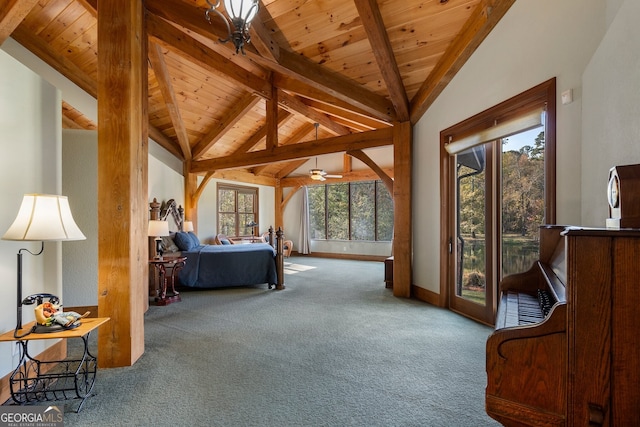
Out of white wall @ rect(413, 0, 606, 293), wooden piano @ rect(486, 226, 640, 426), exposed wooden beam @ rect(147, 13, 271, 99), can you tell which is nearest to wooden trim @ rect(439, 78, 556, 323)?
white wall @ rect(413, 0, 606, 293)

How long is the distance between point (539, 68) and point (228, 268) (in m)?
4.72

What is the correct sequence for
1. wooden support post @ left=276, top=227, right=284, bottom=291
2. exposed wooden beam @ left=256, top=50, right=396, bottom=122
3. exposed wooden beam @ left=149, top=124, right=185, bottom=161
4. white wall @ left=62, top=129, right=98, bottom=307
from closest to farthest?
white wall @ left=62, top=129, right=98, bottom=307
exposed wooden beam @ left=256, top=50, right=396, bottom=122
wooden support post @ left=276, top=227, right=284, bottom=291
exposed wooden beam @ left=149, top=124, right=185, bottom=161

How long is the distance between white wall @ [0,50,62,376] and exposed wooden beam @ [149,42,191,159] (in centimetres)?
209

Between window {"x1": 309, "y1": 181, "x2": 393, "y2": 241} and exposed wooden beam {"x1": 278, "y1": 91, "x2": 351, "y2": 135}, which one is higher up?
exposed wooden beam {"x1": 278, "y1": 91, "x2": 351, "y2": 135}

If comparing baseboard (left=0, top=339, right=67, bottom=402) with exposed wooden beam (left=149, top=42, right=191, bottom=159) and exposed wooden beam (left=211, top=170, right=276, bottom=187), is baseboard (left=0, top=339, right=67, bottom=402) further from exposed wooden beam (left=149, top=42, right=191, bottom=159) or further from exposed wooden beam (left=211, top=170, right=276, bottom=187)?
exposed wooden beam (left=211, top=170, right=276, bottom=187)

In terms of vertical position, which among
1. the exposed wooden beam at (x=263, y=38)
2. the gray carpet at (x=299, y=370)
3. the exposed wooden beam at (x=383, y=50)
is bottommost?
the gray carpet at (x=299, y=370)

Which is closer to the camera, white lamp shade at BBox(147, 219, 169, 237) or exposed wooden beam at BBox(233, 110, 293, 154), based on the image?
white lamp shade at BBox(147, 219, 169, 237)

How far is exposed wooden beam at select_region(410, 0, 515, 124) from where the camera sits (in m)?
2.66

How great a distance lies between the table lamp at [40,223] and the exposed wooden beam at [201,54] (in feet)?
9.61

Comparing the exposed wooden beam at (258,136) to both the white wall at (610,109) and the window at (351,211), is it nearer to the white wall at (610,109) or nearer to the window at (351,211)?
the window at (351,211)

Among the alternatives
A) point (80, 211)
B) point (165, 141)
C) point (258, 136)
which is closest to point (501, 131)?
point (80, 211)

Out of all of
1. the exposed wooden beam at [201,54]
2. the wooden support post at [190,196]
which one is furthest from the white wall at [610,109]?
the wooden support post at [190,196]

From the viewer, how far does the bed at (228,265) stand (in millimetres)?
5035

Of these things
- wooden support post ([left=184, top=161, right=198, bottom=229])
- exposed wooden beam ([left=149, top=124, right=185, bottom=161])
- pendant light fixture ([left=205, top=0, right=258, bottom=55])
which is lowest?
wooden support post ([left=184, top=161, right=198, bottom=229])
